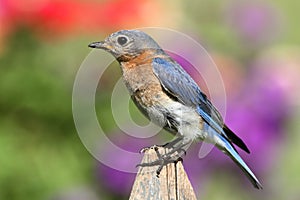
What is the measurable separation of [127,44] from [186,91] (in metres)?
0.33

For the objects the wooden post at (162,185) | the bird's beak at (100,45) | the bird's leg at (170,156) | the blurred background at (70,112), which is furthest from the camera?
the blurred background at (70,112)

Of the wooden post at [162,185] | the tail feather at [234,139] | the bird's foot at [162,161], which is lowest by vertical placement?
the wooden post at [162,185]

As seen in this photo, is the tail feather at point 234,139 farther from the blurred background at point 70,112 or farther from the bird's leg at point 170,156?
the blurred background at point 70,112

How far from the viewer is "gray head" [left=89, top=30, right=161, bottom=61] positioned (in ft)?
13.0

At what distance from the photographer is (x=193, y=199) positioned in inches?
125

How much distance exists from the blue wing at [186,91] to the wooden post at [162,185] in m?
0.77

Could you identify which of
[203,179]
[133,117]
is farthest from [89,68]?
[203,179]

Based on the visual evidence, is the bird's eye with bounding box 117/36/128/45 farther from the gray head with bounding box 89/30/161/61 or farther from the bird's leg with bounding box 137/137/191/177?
the bird's leg with bounding box 137/137/191/177

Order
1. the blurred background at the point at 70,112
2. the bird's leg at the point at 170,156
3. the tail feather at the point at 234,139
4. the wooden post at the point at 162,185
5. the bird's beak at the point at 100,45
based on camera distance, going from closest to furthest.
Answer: the wooden post at the point at 162,185, the bird's leg at the point at 170,156, the tail feather at the point at 234,139, the bird's beak at the point at 100,45, the blurred background at the point at 70,112

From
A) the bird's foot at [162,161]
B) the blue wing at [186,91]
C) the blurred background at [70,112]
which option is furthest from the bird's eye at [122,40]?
the blurred background at [70,112]

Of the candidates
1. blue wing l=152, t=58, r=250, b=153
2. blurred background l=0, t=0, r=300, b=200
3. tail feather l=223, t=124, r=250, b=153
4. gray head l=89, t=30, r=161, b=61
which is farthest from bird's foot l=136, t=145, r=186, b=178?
blurred background l=0, t=0, r=300, b=200

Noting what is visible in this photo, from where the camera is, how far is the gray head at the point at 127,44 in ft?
13.0

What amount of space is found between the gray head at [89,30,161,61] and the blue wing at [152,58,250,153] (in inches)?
3.9

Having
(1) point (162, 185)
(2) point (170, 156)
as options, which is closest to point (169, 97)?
(2) point (170, 156)
